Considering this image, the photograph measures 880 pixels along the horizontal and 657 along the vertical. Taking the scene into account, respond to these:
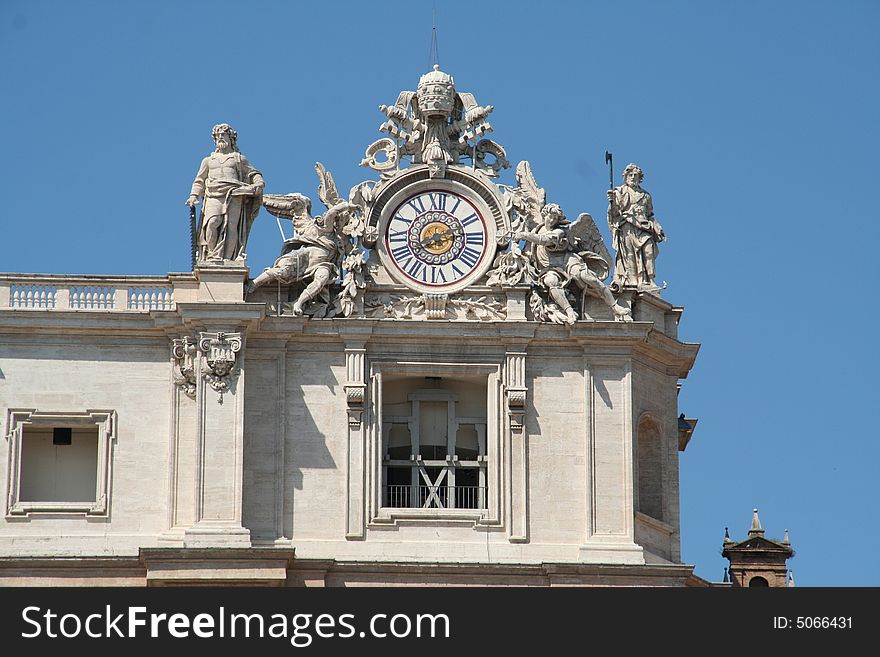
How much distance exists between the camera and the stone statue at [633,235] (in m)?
73.3

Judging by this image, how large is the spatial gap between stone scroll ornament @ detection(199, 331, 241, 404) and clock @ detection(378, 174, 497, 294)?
12.3ft

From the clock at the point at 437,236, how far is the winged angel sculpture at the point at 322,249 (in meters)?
0.66

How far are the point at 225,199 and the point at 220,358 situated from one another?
3465 millimetres

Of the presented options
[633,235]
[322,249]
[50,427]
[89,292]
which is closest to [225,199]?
[322,249]

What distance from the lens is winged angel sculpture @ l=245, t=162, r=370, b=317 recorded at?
71625 mm

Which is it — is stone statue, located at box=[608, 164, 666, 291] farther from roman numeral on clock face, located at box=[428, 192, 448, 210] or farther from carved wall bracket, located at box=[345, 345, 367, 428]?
carved wall bracket, located at box=[345, 345, 367, 428]

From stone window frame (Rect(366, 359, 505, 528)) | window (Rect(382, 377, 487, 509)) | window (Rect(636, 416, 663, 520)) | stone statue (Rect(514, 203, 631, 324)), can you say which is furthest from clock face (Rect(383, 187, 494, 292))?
window (Rect(636, 416, 663, 520))

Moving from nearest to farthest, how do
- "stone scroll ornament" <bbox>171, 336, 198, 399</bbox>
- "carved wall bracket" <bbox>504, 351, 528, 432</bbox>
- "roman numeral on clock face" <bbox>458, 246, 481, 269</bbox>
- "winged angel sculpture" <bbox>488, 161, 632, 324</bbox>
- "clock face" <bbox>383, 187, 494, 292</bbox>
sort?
"stone scroll ornament" <bbox>171, 336, 198, 399</bbox>
"carved wall bracket" <bbox>504, 351, 528, 432</bbox>
"winged angel sculpture" <bbox>488, 161, 632, 324</bbox>
"clock face" <bbox>383, 187, 494, 292</bbox>
"roman numeral on clock face" <bbox>458, 246, 481, 269</bbox>

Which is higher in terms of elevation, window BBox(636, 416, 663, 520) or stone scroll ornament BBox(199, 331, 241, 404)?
stone scroll ornament BBox(199, 331, 241, 404)

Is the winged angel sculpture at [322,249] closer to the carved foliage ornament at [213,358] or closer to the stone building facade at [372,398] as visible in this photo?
the stone building facade at [372,398]

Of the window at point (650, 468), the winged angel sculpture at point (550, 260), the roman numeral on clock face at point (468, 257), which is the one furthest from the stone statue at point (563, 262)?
the window at point (650, 468)

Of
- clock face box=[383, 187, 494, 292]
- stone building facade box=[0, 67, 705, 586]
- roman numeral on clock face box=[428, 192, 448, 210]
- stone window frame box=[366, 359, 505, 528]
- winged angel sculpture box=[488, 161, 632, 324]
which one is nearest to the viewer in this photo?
stone building facade box=[0, 67, 705, 586]
